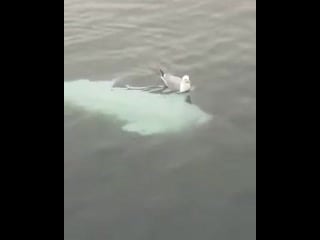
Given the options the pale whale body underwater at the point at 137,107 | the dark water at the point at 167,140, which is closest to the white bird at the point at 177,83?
the pale whale body underwater at the point at 137,107

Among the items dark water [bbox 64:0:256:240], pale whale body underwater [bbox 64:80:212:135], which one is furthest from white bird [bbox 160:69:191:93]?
dark water [bbox 64:0:256:240]

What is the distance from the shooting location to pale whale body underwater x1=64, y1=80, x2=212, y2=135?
29.1 ft

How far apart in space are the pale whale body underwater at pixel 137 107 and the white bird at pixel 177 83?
14cm

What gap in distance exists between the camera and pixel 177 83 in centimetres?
955

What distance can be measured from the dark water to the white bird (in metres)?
0.25

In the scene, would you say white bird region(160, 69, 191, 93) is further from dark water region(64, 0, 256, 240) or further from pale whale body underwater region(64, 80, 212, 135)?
dark water region(64, 0, 256, 240)

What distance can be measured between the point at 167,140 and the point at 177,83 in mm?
1460

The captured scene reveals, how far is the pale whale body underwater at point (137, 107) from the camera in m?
8.86

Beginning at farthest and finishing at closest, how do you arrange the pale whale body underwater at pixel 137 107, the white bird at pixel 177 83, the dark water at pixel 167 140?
the white bird at pixel 177 83 → the pale whale body underwater at pixel 137 107 → the dark water at pixel 167 140

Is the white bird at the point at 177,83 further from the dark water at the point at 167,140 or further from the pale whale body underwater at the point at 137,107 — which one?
the dark water at the point at 167,140

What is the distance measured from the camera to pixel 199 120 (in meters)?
8.90

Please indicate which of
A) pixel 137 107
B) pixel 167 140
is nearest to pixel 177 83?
pixel 137 107

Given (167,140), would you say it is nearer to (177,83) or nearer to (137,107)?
(137,107)
